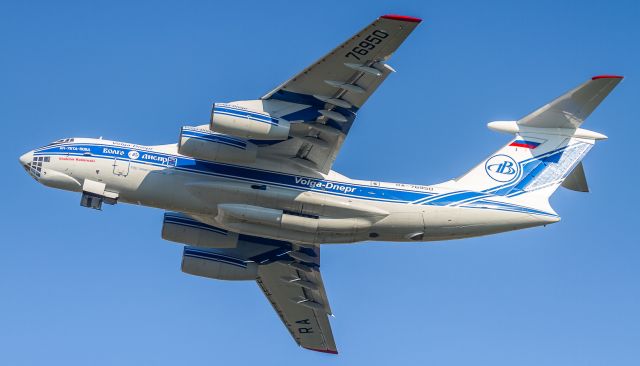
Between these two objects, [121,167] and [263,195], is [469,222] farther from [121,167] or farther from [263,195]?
[121,167]

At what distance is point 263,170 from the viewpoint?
51.8 ft

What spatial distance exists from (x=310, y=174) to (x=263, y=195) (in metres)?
0.84

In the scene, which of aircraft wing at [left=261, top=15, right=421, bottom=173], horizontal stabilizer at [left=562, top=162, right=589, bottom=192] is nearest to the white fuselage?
aircraft wing at [left=261, top=15, right=421, bottom=173]

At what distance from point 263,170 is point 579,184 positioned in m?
5.10

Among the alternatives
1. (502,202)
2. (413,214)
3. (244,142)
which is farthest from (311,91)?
(502,202)

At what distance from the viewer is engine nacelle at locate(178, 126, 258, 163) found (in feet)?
49.9

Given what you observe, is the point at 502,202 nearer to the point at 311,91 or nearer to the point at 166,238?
the point at 311,91

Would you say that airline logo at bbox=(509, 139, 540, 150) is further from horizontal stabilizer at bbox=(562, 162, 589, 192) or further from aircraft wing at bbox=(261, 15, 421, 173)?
aircraft wing at bbox=(261, 15, 421, 173)

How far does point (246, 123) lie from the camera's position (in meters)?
14.8

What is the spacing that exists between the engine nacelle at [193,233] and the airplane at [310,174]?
1.4 inches

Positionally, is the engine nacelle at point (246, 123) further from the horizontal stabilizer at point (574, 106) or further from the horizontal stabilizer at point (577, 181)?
the horizontal stabilizer at point (577, 181)

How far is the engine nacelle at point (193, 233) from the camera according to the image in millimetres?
16797

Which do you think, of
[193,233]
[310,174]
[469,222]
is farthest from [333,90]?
[193,233]

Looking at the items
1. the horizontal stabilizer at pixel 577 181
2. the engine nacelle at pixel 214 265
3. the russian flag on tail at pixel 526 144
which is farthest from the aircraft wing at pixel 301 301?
the horizontal stabilizer at pixel 577 181
